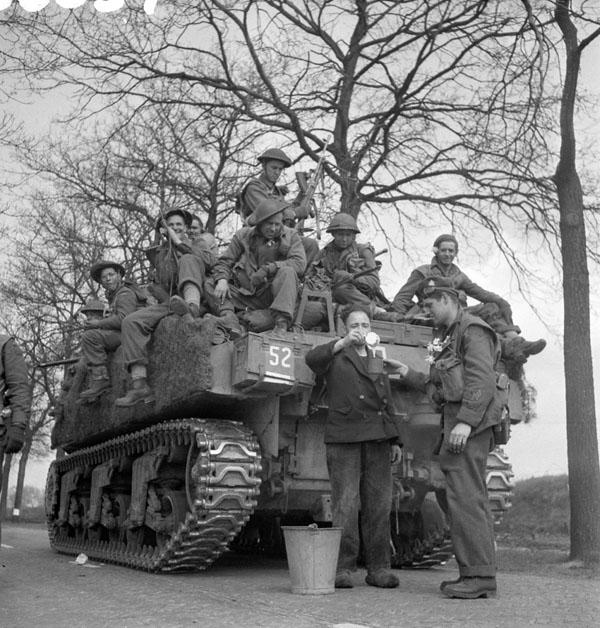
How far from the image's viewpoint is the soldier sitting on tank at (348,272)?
9422mm

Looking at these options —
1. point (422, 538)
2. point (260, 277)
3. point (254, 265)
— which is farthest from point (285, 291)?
point (422, 538)

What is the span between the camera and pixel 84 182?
1966cm

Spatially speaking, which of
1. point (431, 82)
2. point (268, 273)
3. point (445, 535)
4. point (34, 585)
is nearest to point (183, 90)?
point (431, 82)

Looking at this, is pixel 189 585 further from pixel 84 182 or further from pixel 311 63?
pixel 84 182

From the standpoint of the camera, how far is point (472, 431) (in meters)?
6.54

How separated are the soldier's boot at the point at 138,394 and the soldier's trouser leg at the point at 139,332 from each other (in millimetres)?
192

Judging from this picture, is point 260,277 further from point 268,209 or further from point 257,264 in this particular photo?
point 268,209

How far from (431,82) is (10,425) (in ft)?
40.6

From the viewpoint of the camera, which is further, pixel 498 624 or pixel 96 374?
pixel 96 374

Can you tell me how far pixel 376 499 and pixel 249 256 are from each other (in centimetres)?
292

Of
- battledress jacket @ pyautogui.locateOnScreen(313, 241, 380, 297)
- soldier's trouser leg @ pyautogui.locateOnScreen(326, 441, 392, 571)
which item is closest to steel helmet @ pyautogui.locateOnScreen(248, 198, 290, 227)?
battledress jacket @ pyautogui.locateOnScreen(313, 241, 380, 297)

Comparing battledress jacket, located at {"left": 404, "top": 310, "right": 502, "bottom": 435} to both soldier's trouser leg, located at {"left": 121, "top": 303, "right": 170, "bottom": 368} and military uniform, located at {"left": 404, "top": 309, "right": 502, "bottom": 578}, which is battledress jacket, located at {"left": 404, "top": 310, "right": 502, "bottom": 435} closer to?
military uniform, located at {"left": 404, "top": 309, "right": 502, "bottom": 578}

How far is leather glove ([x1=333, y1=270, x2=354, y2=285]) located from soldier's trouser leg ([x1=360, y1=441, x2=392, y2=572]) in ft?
8.08

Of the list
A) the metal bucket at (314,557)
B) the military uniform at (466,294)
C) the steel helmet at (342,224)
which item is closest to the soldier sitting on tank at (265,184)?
the steel helmet at (342,224)
